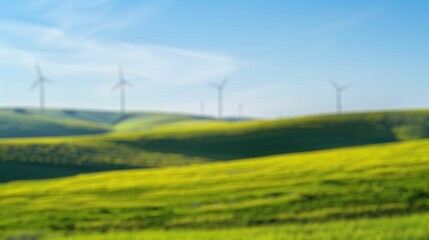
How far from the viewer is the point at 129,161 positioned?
62250 millimetres

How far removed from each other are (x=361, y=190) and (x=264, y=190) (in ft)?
16.5

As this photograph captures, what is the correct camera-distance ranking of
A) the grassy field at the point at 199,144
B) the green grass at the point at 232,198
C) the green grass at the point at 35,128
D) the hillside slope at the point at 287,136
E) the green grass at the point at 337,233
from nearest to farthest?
the green grass at the point at 337,233 < the green grass at the point at 232,198 < the grassy field at the point at 199,144 < the hillside slope at the point at 287,136 < the green grass at the point at 35,128

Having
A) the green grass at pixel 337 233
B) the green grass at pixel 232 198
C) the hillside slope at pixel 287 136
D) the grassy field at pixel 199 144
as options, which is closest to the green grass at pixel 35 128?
the grassy field at pixel 199 144

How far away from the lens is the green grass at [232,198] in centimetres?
2147

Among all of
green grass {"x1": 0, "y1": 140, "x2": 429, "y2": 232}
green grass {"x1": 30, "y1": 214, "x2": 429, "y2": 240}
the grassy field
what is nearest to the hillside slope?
the grassy field

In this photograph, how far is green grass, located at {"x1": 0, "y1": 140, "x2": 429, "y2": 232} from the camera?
845 inches

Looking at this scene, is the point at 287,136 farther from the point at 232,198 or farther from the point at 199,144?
the point at 232,198

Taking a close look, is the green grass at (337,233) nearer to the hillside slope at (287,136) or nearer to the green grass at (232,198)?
the green grass at (232,198)

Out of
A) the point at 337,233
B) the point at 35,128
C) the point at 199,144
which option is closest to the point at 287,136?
the point at 199,144

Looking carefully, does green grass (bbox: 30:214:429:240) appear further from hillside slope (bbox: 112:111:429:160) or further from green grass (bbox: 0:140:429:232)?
hillside slope (bbox: 112:111:429:160)

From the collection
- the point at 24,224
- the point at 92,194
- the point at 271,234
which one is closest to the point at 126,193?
the point at 92,194

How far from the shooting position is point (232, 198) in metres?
25.5

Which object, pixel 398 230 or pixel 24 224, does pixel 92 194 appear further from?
pixel 398 230

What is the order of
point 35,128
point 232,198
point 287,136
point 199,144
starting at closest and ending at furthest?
point 232,198 < point 199,144 < point 287,136 < point 35,128
